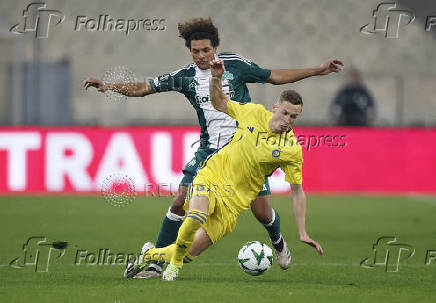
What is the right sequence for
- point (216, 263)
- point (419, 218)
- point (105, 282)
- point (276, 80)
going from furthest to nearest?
point (419, 218) < point (216, 263) < point (276, 80) < point (105, 282)

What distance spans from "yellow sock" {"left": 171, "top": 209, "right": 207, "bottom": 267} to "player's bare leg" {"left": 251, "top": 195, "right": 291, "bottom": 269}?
108 cm

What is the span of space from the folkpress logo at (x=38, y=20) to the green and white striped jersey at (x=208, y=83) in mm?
8833

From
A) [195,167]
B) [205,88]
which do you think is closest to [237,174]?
[195,167]

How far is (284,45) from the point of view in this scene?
68.2 ft

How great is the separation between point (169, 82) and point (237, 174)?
1.11 meters

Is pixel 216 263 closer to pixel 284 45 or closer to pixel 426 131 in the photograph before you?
pixel 426 131

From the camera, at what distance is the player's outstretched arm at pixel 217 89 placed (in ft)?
23.1

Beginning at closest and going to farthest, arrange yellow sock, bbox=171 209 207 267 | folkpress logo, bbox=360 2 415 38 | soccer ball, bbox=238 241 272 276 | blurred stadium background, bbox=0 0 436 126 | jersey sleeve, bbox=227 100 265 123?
1. yellow sock, bbox=171 209 207 267
2. jersey sleeve, bbox=227 100 265 123
3. soccer ball, bbox=238 241 272 276
4. blurred stadium background, bbox=0 0 436 126
5. folkpress logo, bbox=360 2 415 38

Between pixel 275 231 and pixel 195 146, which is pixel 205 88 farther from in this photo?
pixel 195 146

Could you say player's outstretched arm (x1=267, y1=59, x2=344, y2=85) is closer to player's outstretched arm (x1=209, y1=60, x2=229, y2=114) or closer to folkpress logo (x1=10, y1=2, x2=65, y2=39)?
player's outstretched arm (x1=209, y1=60, x2=229, y2=114)

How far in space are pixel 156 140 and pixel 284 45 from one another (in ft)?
18.0

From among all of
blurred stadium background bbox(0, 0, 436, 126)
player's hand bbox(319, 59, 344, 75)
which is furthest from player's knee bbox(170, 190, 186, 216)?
blurred stadium background bbox(0, 0, 436, 126)

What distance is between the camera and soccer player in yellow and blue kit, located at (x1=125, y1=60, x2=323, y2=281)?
7.38 meters

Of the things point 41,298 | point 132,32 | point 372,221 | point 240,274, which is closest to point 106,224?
point 372,221
